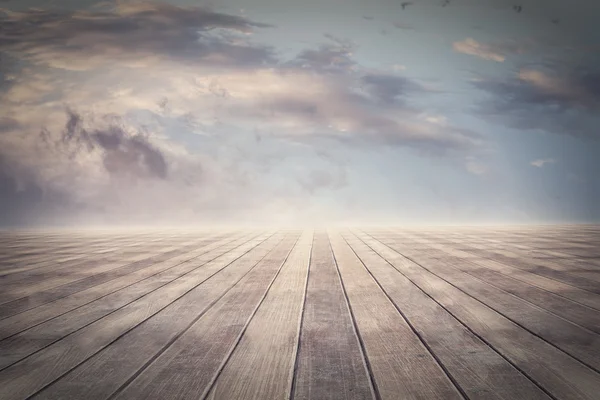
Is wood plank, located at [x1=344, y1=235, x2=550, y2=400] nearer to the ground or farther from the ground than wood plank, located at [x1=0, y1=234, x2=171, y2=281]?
nearer to the ground

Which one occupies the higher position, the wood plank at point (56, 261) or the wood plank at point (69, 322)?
the wood plank at point (56, 261)

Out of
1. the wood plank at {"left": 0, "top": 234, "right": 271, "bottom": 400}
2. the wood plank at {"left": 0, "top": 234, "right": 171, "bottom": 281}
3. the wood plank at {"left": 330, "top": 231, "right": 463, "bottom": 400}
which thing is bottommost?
the wood plank at {"left": 0, "top": 234, "right": 271, "bottom": 400}

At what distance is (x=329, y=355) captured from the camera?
117cm

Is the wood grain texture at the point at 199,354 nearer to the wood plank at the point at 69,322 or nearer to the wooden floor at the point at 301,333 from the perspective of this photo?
the wooden floor at the point at 301,333

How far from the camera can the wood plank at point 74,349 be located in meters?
1.00

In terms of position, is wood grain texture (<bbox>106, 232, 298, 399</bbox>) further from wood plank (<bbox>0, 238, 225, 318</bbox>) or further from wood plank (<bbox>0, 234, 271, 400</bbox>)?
wood plank (<bbox>0, 238, 225, 318</bbox>)

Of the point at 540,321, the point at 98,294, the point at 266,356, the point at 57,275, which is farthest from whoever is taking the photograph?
the point at 57,275

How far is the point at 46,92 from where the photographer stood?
9.75 meters

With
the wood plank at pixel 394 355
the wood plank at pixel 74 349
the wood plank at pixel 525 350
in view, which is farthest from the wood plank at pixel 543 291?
the wood plank at pixel 74 349

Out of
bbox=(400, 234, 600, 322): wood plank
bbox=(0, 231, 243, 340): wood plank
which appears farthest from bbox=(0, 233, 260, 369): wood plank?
bbox=(400, 234, 600, 322): wood plank

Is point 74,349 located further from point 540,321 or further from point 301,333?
point 540,321

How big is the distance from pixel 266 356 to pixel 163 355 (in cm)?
29

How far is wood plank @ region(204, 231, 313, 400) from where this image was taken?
95 centimetres

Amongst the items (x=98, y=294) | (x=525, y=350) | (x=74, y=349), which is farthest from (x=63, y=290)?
(x=525, y=350)
